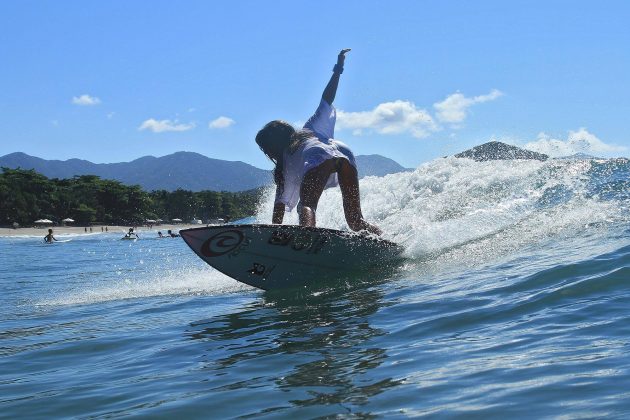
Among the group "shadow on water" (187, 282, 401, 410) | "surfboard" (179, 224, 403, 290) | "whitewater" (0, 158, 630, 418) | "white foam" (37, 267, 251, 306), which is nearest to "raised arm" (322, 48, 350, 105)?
"surfboard" (179, 224, 403, 290)

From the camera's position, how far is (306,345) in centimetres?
462

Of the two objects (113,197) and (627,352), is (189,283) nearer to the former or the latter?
(627,352)

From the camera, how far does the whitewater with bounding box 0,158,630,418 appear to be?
322 centimetres

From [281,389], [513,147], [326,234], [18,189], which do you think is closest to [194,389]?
[281,389]

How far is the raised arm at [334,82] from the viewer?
9062 millimetres

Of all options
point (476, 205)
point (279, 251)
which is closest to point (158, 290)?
point (279, 251)

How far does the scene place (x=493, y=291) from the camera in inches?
232

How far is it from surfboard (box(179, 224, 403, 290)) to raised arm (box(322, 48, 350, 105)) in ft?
7.20

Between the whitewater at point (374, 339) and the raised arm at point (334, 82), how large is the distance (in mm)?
2416

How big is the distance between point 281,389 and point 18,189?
10186 cm

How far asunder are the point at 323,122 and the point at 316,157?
82 cm

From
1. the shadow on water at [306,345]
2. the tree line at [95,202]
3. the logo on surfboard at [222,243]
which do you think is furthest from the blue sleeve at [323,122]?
the tree line at [95,202]

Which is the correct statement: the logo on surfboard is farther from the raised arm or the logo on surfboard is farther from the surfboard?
the raised arm

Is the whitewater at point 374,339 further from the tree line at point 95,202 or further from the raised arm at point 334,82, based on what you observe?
the tree line at point 95,202
